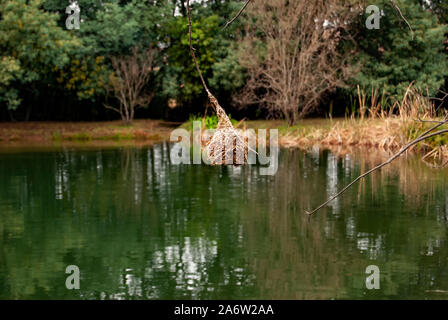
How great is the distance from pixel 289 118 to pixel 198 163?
35.6 feet

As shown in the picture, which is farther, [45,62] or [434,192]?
[45,62]

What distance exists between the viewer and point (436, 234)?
995 centimetres

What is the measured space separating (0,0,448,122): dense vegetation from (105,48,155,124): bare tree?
23 cm

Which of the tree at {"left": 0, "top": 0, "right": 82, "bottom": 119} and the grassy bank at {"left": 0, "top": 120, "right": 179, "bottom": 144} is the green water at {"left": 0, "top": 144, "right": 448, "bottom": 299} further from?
the grassy bank at {"left": 0, "top": 120, "right": 179, "bottom": 144}

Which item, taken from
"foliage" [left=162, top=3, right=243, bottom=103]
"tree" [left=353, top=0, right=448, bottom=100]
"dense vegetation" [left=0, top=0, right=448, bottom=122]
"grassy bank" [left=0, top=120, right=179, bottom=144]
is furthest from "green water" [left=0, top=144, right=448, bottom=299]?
"foliage" [left=162, top=3, right=243, bottom=103]

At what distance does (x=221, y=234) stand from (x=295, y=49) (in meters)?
19.0

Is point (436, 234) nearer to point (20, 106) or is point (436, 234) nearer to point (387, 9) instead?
point (387, 9)

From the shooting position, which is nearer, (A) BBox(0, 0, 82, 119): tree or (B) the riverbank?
(B) the riverbank

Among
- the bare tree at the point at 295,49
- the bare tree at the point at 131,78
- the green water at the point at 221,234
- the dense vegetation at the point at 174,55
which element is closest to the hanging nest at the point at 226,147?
the green water at the point at 221,234

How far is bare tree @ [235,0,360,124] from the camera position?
28.2 meters

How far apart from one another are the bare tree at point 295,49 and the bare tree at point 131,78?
5351 mm

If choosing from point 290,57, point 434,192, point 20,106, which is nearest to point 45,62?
point 20,106

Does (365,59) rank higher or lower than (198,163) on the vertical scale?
higher
